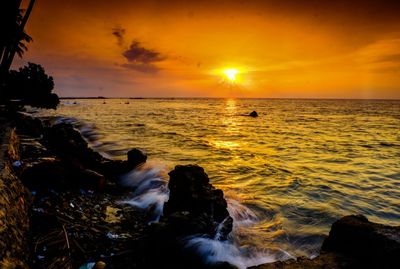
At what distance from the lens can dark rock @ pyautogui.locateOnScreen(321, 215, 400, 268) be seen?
3.65m

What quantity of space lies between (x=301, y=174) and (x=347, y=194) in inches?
115

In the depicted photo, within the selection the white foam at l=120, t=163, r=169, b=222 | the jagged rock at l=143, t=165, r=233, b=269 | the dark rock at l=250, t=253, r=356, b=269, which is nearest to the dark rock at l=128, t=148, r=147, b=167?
the white foam at l=120, t=163, r=169, b=222

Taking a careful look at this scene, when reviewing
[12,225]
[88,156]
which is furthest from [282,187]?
[12,225]

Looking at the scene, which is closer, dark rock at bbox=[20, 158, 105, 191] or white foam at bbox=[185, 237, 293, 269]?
white foam at bbox=[185, 237, 293, 269]

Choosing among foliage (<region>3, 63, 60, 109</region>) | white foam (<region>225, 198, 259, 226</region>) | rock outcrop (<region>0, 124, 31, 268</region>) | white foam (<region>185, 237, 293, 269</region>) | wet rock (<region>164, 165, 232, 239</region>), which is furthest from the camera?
foliage (<region>3, 63, 60, 109</region>)

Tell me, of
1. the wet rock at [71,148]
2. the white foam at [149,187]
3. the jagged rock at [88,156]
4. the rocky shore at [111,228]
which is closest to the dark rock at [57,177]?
the rocky shore at [111,228]

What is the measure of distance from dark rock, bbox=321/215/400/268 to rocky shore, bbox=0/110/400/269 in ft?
0.04

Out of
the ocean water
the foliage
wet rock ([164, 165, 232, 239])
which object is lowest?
the ocean water

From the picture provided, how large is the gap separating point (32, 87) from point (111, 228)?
40526 millimetres

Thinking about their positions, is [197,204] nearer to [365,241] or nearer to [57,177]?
[365,241]

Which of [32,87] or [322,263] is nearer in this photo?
[322,263]

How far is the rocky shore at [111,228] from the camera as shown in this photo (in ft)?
12.9

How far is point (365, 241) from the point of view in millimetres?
4012

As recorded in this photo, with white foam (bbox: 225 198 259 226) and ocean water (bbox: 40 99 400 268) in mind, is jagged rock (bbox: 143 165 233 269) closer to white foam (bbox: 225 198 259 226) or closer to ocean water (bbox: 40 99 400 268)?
ocean water (bbox: 40 99 400 268)
